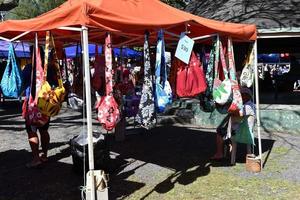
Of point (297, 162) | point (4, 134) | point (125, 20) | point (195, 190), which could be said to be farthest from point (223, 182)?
point (4, 134)

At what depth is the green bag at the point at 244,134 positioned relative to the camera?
7278 mm

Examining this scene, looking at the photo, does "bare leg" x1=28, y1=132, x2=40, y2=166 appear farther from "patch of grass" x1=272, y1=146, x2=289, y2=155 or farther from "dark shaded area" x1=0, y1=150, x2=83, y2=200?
"patch of grass" x1=272, y1=146, x2=289, y2=155

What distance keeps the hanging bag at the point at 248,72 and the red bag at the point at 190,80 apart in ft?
4.02

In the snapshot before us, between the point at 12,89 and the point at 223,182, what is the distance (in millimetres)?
3255

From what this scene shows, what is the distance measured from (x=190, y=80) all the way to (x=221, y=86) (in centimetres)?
66

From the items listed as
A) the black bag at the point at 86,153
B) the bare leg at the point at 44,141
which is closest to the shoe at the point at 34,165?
the bare leg at the point at 44,141

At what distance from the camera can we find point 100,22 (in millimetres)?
4977

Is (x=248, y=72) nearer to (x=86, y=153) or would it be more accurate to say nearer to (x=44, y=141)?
(x=86, y=153)

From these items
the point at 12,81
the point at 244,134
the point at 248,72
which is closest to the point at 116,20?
the point at 12,81

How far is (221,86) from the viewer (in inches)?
249

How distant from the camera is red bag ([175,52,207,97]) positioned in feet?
19.3

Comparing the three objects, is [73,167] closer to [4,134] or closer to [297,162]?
[297,162]

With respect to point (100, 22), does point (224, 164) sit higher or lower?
lower

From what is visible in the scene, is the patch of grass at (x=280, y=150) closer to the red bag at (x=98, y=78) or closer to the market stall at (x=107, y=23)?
the market stall at (x=107, y=23)
